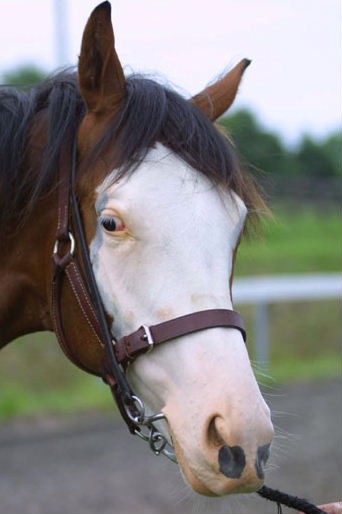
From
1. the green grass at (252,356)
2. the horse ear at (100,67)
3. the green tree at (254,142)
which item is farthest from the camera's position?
the green grass at (252,356)

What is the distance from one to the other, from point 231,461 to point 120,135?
1.14 meters

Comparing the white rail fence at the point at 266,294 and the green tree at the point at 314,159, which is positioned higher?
the white rail fence at the point at 266,294

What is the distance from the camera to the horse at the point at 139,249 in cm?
222

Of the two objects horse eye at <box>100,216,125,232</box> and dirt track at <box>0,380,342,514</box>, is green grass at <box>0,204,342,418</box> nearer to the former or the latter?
dirt track at <box>0,380,342,514</box>

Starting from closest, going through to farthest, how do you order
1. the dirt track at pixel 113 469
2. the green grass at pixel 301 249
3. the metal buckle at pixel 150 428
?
the metal buckle at pixel 150 428 → the dirt track at pixel 113 469 → the green grass at pixel 301 249

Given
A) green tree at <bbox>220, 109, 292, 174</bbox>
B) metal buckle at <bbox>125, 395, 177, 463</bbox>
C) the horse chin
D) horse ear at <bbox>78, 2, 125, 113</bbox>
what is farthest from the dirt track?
horse ear at <bbox>78, 2, 125, 113</bbox>

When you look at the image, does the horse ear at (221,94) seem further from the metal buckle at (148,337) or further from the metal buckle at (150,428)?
the metal buckle at (150,428)

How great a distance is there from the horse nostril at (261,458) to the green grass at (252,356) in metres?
0.99

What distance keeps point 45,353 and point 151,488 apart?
13.8ft

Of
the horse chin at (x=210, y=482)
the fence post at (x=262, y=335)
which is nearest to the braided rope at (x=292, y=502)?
the horse chin at (x=210, y=482)

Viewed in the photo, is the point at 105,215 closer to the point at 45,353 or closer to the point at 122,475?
the point at 122,475

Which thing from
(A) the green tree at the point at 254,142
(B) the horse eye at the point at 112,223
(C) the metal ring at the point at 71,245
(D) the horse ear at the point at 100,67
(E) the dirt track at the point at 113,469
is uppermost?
(D) the horse ear at the point at 100,67

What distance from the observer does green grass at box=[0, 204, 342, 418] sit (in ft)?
27.6

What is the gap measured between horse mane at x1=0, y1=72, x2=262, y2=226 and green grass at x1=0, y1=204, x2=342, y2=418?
49cm
